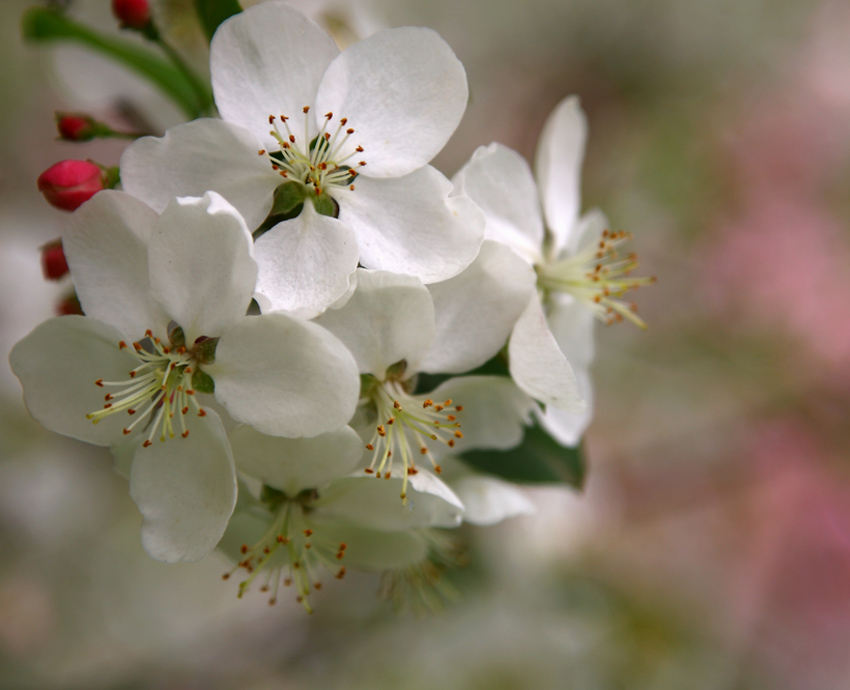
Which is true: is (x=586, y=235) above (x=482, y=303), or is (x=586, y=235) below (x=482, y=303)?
above

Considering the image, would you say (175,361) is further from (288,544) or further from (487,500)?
(487,500)

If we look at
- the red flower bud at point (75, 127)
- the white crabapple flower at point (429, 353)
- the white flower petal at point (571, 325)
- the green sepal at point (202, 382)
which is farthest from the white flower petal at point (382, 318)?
the red flower bud at point (75, 127)

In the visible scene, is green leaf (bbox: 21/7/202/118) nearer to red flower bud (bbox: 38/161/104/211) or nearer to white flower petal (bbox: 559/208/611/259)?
red flower bud (bbox: 38/161/104/211)

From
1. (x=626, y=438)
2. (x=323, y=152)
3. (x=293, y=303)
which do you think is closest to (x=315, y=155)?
(x=323, y=152)

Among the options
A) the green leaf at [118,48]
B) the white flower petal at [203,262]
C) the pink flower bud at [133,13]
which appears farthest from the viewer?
the green leaf at [118,48]

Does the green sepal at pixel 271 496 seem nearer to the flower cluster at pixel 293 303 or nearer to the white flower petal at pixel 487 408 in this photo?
the flower cluster at pixel 293 303
